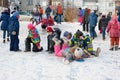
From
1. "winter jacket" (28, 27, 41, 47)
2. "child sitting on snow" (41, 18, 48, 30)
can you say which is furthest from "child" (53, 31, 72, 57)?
"child sitting on snow" (41, 18, 48, 30)

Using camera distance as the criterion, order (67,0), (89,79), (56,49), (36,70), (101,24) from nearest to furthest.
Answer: (89,79)
(36,70)
(56,49)
(101,24)
(67,0)

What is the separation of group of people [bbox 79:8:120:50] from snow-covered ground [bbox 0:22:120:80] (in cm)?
163

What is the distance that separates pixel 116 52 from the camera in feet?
54.5

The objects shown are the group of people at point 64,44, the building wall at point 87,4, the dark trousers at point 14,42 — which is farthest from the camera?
the building wall at point 87,4

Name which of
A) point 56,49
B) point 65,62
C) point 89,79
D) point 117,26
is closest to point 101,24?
point 117,26

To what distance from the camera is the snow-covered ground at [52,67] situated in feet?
38.0

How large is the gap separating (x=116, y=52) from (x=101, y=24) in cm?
591

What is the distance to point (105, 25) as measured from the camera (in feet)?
72.5

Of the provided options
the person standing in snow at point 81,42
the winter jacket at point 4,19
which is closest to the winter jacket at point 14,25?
the person standing in snow at point 81,42

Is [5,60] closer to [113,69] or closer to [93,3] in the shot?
[113,69]

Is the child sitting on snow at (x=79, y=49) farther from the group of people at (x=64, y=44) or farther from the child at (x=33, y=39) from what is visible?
the child at (x=33, y=39)

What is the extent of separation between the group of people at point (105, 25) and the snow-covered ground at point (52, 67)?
163cm

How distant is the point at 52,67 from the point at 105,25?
9.92 metres

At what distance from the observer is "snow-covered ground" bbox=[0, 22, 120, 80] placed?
11586 millimetres
